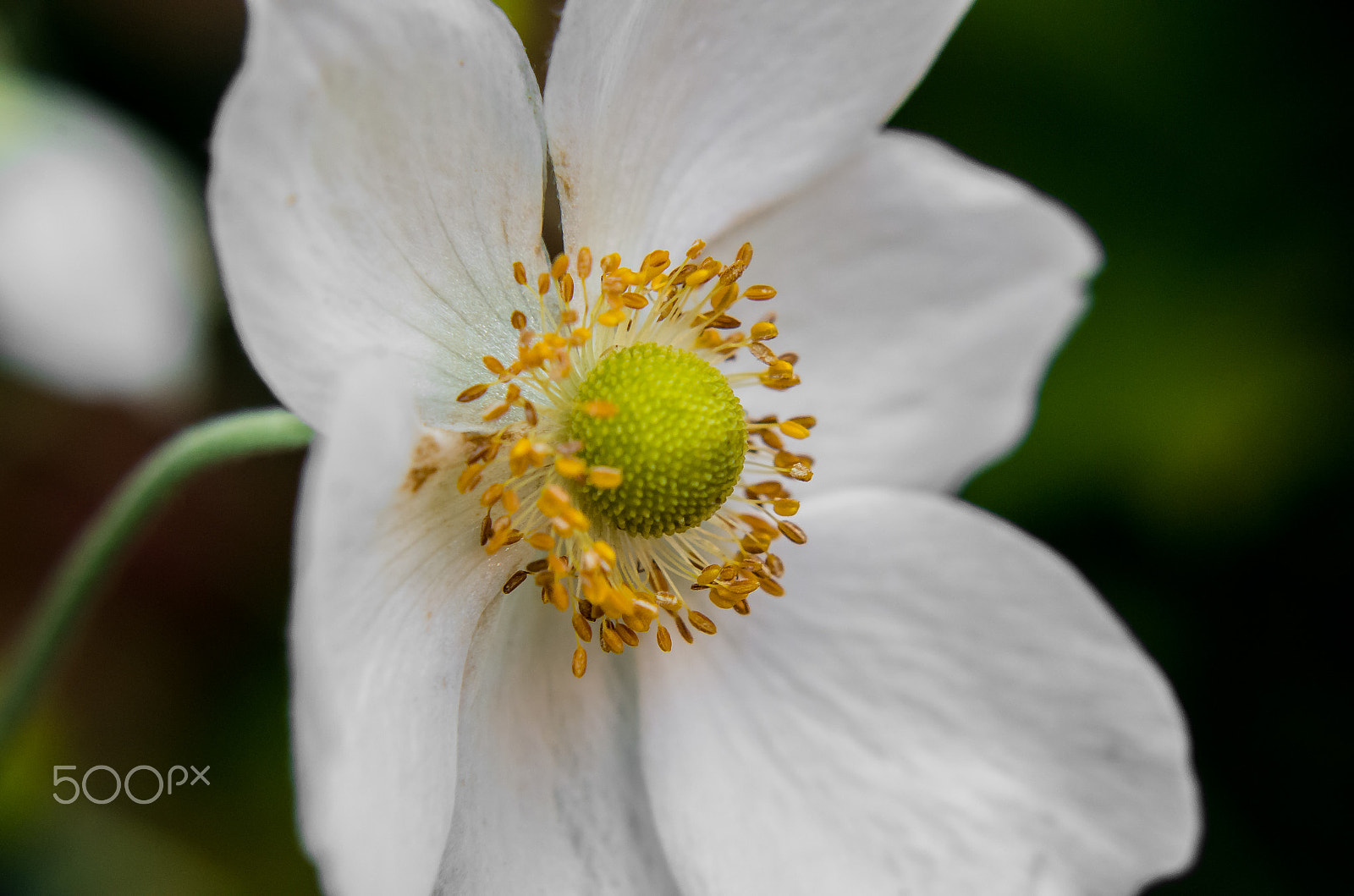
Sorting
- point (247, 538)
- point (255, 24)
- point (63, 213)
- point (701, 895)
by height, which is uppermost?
point (255, 24)

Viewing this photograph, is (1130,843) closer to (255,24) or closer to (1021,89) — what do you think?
(255,24)

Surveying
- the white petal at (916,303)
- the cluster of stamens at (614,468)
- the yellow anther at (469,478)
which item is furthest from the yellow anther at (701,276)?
the yellow anther at (469,478)

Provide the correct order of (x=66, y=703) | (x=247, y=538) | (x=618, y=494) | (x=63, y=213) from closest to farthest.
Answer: (x=618, y=494) < (x=63, y=213) < (x=66, y=703) < (x=247, y=538)

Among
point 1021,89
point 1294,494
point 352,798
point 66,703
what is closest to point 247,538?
point 66,703

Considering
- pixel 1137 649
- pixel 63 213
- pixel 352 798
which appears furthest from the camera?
pixel 63 213

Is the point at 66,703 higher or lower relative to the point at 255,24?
lower

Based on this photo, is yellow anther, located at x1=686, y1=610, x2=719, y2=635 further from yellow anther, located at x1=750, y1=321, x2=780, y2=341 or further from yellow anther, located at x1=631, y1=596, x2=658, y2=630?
yellow anther, located at x1=750, y1=321, x2=780, y2=341

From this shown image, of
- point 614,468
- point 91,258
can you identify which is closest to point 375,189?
point 614,468
